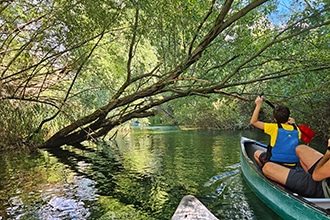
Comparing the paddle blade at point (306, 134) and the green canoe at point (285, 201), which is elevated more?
the paddle blade at point (306, 134)

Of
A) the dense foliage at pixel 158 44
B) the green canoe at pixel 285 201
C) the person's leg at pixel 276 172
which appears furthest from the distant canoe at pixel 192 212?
the dense foliage at pixel 158 44

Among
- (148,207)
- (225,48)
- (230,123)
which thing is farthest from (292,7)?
(230,123)

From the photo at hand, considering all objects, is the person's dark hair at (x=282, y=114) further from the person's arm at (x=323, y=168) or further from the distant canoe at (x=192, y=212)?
the distant canoe at (x=192, y=212)

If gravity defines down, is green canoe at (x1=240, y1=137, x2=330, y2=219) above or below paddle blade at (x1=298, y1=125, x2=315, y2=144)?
below

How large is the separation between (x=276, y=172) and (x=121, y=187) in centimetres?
280

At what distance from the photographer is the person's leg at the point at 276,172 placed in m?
3.92

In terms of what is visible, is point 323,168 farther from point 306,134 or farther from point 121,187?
point 121,187

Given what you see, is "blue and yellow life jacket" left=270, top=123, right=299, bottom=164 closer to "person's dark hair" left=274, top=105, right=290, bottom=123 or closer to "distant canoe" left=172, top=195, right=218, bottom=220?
A: "person's dark hair" left=274, top=105, right=290, bottom=123

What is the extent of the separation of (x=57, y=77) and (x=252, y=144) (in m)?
5.34

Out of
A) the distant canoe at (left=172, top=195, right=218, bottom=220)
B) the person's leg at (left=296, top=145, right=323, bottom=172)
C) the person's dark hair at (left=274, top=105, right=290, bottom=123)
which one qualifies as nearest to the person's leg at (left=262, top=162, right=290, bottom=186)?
the person's leg at (left=296, top=145, right=323, bottom=172)

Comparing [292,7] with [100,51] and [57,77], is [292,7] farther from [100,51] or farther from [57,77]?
[57,77]

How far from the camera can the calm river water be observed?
4281 millimetres

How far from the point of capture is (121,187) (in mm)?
5613

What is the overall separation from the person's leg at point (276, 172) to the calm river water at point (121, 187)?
0.50m
